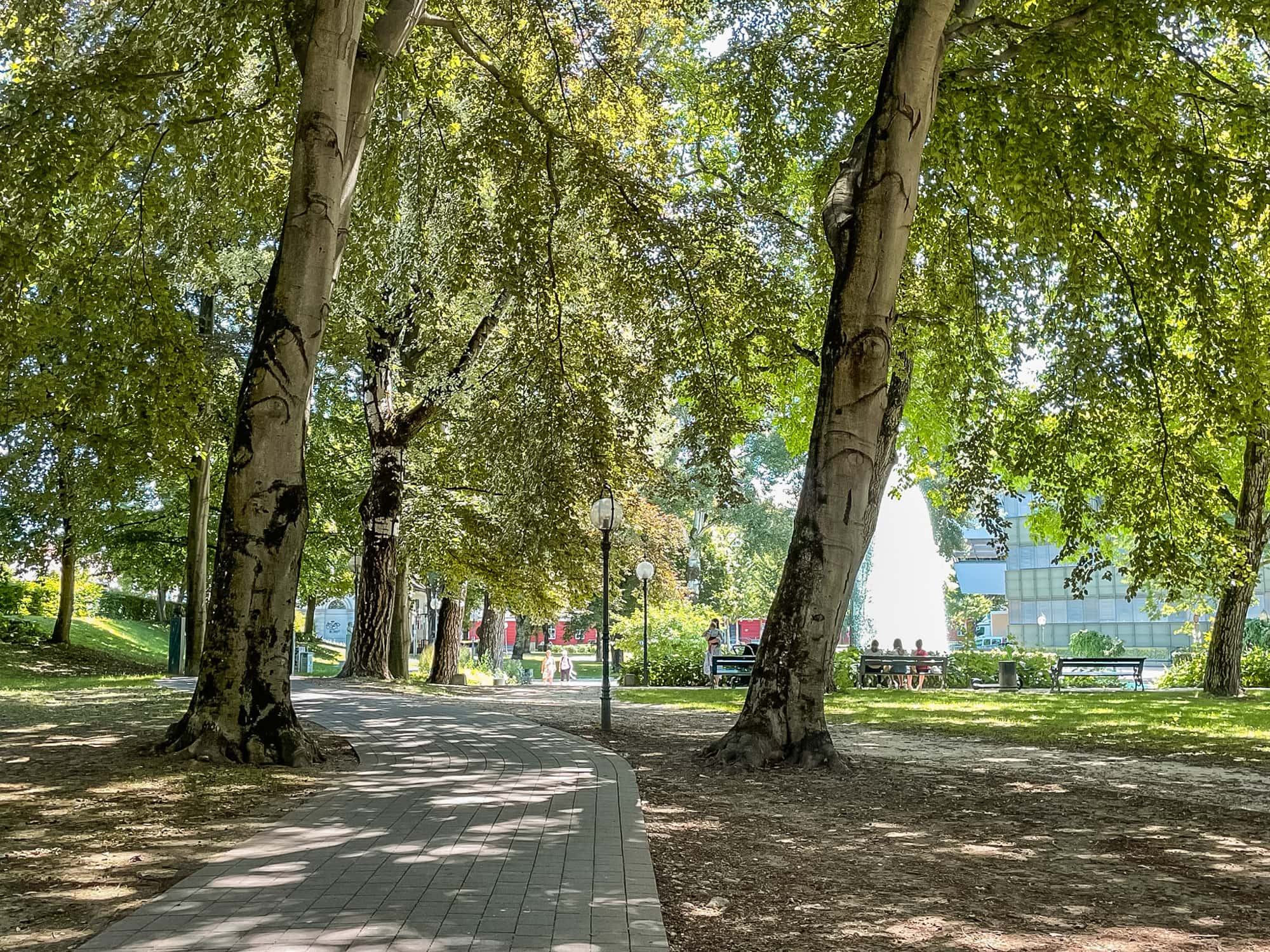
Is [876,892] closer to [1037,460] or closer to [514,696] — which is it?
[1037,460]

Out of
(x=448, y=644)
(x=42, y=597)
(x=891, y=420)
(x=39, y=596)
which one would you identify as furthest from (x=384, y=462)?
(x=42, y=597)

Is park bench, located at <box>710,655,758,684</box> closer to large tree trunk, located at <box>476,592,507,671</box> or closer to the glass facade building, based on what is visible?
large tree trunk, located at <box>476,592,507,671</box>

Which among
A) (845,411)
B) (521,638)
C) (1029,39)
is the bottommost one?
(521,638)

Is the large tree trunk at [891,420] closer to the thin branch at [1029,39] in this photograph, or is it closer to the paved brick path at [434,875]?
the thin branch at [1029,39]

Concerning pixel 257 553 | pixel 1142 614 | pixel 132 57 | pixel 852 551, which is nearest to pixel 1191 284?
pixel 852 551

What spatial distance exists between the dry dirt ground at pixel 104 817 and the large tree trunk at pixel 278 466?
1.58ft

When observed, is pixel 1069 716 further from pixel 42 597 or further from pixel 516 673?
pixel 42 597

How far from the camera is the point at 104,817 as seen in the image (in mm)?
6711

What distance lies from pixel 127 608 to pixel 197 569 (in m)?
27.6

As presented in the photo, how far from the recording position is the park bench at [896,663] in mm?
28156

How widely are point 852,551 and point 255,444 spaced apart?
539 centimetres

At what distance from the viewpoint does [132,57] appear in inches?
419

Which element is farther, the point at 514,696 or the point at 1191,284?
the point at 514,696

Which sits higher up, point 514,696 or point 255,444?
point 255,444
